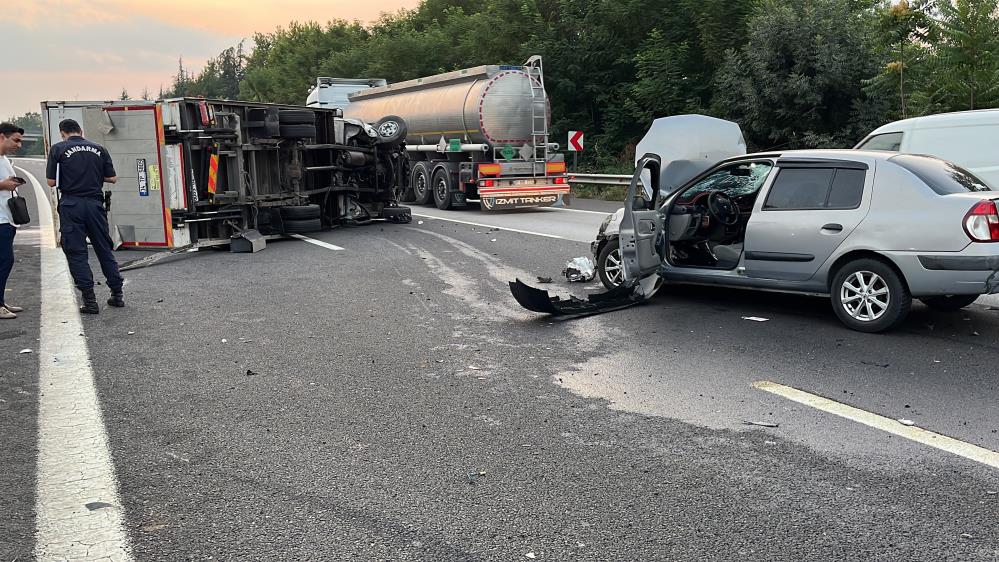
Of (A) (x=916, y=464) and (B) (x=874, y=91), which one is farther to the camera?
(B) (x=874, y=91)

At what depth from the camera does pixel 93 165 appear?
8.19 meters

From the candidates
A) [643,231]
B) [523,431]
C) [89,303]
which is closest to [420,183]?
[89,303]

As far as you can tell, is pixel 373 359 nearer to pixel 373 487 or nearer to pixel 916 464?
pixel 373 487

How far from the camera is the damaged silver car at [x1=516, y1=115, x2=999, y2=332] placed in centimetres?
630

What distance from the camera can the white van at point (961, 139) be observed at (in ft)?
33.1

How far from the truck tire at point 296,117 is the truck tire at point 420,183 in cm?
722

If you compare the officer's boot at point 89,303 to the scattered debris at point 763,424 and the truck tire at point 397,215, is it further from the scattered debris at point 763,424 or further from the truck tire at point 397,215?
the truck tire at point 397,215

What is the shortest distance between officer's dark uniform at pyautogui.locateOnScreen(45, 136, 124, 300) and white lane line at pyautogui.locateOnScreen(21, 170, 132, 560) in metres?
1.05

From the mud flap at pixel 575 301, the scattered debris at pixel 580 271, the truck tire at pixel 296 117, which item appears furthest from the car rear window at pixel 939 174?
the truck tire at pixel 296 117

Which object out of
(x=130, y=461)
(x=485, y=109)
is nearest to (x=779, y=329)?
(x=130, y=461)

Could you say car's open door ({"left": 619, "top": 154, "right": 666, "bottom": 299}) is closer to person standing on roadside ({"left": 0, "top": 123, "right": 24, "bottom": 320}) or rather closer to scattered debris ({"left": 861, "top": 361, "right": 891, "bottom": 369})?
scattered debris ({"left": 861, "top": 361, "right": 891, "bottom": 369})

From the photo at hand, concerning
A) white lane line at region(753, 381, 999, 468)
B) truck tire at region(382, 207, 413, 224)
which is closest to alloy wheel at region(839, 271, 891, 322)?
white lane line at region(753, 381, 999, 468)

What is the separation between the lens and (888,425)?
4.63m

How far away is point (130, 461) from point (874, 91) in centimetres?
1820
